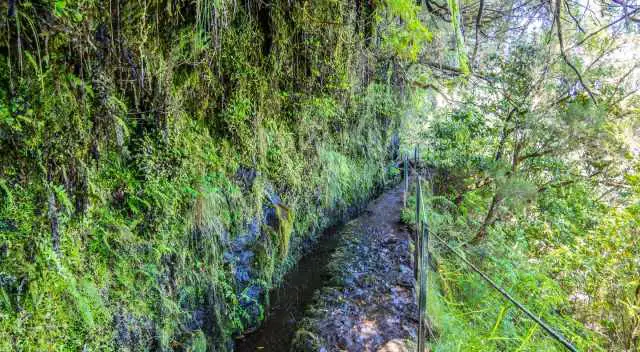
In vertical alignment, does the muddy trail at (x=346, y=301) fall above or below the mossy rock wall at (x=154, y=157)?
below

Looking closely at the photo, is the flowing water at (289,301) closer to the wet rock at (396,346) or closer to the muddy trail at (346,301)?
the muddy trail at (346,301)

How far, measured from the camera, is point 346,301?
3686mm

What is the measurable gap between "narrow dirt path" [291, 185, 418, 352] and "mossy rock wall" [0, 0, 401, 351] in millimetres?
691

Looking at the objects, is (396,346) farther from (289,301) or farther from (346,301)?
(289,301)

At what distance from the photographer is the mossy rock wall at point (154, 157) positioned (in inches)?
55.6

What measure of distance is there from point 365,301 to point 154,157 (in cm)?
274

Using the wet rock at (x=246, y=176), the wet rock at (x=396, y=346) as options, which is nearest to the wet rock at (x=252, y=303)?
the wet rock at (x=246, y=176)

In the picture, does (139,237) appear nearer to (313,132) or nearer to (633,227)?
(313,132)

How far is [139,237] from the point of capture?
2.01 m

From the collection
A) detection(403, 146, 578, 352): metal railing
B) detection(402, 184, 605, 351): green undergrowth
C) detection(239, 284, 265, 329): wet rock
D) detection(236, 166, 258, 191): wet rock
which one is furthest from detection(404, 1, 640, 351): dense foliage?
detection(236, 166, 258, 191): wet rock

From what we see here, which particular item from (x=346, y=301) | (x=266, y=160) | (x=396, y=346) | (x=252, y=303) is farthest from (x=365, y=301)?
(x=266, y=160)

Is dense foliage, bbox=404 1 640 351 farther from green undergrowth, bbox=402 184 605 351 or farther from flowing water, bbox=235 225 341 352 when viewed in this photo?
flowing water, bbox=235 225 341 352

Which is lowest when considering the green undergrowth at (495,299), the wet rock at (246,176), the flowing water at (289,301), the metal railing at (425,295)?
the flowing water at (289,301)

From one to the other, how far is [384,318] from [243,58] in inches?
111
